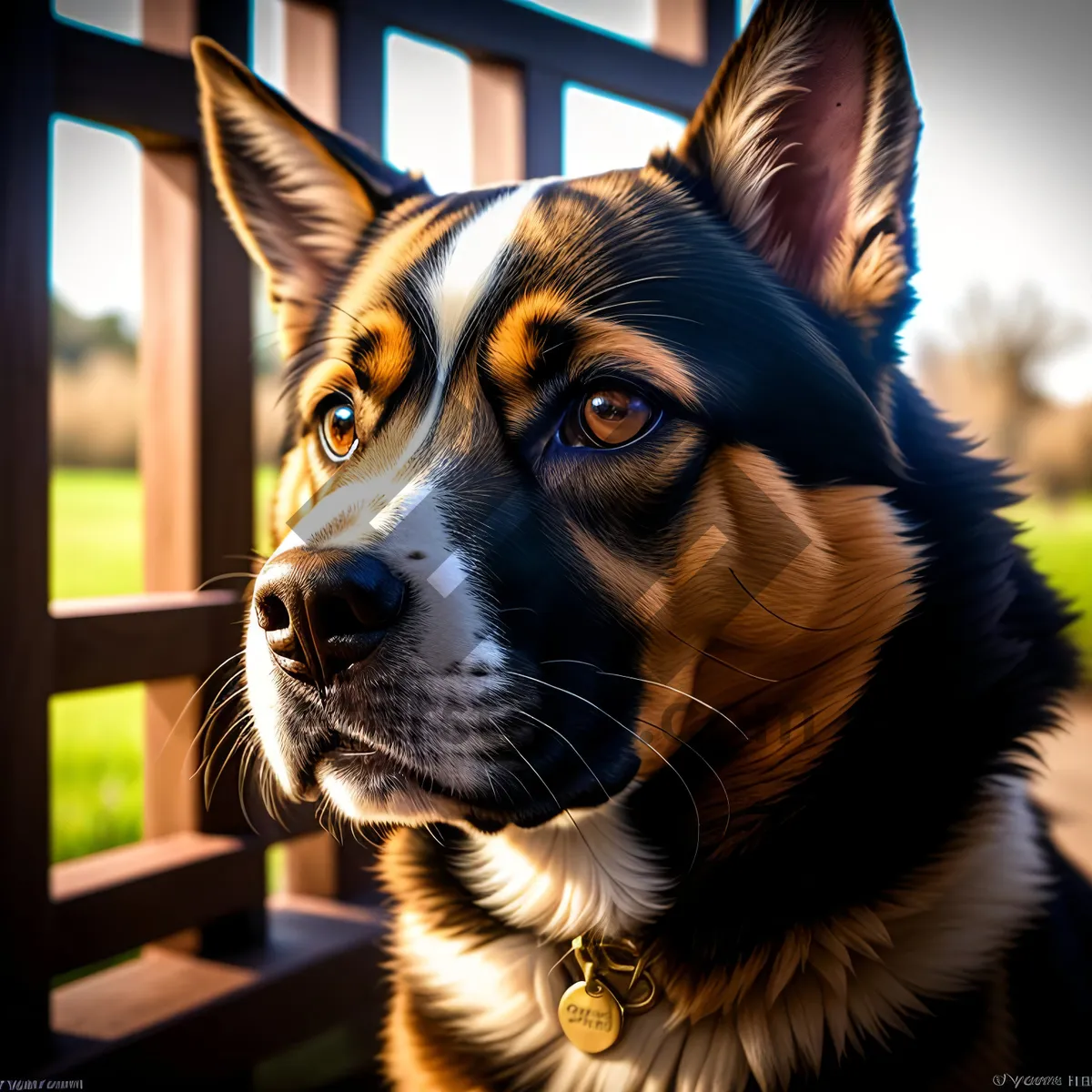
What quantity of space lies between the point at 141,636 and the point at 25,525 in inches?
8.3

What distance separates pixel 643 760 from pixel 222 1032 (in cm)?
87

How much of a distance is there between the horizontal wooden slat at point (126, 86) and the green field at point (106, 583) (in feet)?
1.57

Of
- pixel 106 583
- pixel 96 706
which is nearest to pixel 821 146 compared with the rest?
pixel 106 583

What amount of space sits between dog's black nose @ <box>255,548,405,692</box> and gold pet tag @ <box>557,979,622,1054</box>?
0.49 meters

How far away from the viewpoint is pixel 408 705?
820mm

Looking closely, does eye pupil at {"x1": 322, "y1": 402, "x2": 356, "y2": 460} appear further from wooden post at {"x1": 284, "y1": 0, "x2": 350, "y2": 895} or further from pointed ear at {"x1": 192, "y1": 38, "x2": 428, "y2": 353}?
wooden post at {"x1": 284, "y1": 0, "x2": 350, "y2": 895}

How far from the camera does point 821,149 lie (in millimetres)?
923

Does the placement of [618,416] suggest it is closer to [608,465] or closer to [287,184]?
[608,465]

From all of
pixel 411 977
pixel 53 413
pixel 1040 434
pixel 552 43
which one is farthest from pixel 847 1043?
pixel 552 43

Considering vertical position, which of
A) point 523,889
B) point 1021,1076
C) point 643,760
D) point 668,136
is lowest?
point 1021,1076

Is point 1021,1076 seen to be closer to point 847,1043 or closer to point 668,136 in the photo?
point 847,1043

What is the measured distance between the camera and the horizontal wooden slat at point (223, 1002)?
128 cm

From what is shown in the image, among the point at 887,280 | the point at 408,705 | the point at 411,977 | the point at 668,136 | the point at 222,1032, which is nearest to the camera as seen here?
the point at 408,705

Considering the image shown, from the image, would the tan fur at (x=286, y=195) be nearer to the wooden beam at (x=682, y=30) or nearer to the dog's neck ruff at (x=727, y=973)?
the wooden beam at (x=682, y=30)
